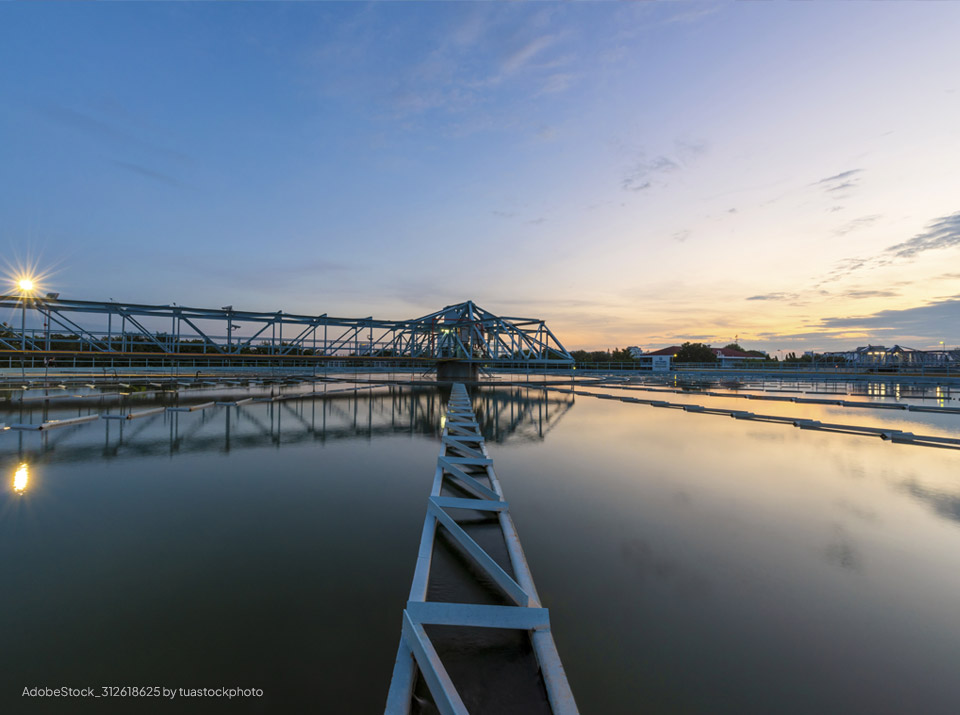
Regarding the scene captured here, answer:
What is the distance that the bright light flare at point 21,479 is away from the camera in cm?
753

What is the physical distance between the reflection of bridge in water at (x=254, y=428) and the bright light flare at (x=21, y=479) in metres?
0.85

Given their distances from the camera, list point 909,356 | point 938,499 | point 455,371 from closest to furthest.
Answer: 1. point 938,499
2. point 455,371
3. point 909,356

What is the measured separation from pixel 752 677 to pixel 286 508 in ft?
22.3

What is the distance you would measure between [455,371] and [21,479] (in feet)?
134

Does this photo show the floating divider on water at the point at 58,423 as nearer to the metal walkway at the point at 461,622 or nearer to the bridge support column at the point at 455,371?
the metal walkway at the point at 461,622

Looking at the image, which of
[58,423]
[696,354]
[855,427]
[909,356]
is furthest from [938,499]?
[909,356]

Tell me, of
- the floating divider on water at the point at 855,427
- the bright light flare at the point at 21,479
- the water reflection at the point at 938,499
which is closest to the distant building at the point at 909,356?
the floating divider on water at the point at 855,427

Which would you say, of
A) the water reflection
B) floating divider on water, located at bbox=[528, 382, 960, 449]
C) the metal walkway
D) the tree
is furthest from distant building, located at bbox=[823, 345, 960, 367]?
the metal walkway

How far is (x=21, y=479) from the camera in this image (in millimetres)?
8109

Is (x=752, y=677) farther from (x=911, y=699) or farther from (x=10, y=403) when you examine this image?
(x=10, y=403)

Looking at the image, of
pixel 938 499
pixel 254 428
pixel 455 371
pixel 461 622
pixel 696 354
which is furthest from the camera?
pixel 696 354

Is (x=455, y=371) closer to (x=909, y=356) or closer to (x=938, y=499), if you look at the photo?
(x=938, y=499)

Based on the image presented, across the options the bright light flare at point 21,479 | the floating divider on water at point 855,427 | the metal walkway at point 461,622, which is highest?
the metal walkway at point 461,622

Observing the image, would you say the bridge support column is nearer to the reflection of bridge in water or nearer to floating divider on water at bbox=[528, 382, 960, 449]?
the reflection of bridge in water
